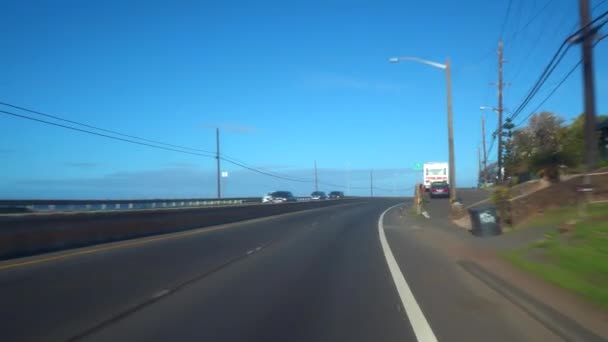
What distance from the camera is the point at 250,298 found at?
10594mm

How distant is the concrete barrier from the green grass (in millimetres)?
13683

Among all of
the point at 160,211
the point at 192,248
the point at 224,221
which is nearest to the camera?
the point at 192,248

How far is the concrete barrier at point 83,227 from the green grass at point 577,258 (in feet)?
44.9

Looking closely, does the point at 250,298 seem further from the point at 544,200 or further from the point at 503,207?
the point at 544,200

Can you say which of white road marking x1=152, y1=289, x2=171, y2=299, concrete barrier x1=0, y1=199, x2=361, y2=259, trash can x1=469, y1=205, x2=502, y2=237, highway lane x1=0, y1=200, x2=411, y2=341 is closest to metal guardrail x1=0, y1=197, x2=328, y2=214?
concrete barrier x1=0, y1=199, x2=361, y2=259

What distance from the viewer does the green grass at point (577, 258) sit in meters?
9.64

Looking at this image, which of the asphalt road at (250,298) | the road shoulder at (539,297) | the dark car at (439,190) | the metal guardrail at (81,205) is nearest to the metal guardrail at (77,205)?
the metal guardrail at (81,205)

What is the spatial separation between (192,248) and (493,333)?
43.2 ft

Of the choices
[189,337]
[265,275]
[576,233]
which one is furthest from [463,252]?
[189,337]

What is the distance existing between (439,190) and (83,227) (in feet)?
167

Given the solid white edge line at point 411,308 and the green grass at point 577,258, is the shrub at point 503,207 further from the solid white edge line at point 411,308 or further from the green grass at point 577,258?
the solid white edge line at point 411,308

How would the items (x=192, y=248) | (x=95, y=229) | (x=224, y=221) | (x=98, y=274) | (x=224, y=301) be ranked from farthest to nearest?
(x=224, y=221) → (x=95, y=229) → (x=192, y=248) → (x=98, y=274) → (x=224, y=301)

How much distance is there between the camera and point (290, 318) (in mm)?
8953

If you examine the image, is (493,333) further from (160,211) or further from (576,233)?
(160,211)
